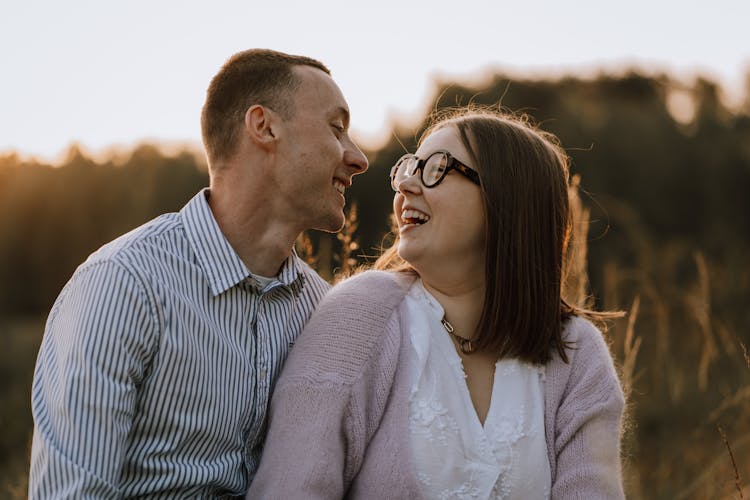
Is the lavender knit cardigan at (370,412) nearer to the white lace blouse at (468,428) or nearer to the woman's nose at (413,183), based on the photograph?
the white lace blouse at (468,428)

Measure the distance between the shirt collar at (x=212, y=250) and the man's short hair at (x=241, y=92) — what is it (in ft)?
0.93

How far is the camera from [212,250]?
2445 mm

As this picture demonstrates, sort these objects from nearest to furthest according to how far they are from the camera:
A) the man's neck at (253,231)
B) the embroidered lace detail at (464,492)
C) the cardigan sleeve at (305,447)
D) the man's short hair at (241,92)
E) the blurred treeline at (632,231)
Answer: the cardigan sleeve at (305,447) < the embroidered lace detail at (464,492) < the man's neck at (253,231) < the man's short hair at (241,92) < the blurred treeline at (632,231)

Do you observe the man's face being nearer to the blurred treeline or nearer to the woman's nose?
the woman's nose

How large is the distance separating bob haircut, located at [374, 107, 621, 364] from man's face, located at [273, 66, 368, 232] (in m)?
0.41

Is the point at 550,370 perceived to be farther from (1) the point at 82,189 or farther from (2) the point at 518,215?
(1) the point at 82,189

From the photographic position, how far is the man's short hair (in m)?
2.76

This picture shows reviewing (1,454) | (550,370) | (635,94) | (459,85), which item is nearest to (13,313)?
(1,454)

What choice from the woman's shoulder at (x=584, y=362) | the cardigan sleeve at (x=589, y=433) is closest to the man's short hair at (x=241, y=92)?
the woman's shoulder at (x=584, y=362)

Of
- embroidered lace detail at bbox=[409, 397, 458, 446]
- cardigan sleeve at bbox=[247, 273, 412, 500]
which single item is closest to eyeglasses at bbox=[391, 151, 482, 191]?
cardigan sleeve at bbox=[247, 273, 412, 500]

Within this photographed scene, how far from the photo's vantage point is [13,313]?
10109 mm

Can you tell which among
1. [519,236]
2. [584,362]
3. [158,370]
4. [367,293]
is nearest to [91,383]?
[158,370]

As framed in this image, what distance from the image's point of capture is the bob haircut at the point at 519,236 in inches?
100

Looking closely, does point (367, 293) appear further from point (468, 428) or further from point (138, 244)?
point (138, 244)
